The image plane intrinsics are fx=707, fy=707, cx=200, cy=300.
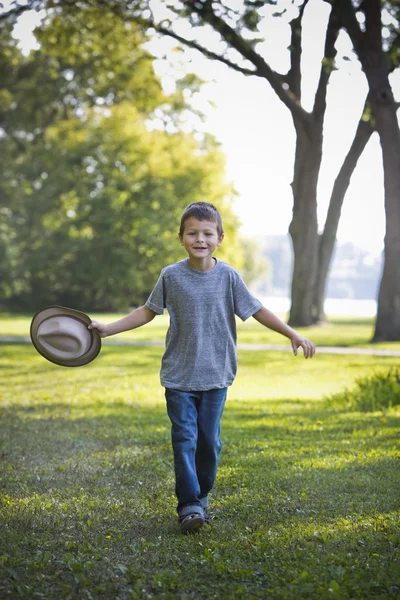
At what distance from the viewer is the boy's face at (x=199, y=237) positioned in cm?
425

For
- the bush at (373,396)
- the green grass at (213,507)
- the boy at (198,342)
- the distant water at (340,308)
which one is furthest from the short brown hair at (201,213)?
the distant water at (340,308)

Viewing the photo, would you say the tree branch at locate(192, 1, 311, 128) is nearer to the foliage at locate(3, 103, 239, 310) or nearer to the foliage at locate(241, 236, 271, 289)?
the foliage at locate(3, 103, 239, 310)

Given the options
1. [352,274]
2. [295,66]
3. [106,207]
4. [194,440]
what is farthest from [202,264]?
[352,274]

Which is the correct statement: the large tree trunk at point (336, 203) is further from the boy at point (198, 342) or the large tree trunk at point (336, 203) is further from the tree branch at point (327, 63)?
the boy at point (198, 342)

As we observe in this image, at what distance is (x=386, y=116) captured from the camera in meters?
16.0

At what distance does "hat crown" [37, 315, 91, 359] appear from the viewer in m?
4.47

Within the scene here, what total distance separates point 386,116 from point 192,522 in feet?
45.2

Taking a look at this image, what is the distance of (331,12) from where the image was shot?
15.2 m

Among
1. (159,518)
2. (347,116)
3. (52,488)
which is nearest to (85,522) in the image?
(159,518)

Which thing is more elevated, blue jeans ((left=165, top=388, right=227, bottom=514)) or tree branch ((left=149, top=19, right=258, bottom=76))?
tree branch ((left=149, top=19, right=258, bottom=76))

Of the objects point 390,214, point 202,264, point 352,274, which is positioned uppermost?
point 352,274

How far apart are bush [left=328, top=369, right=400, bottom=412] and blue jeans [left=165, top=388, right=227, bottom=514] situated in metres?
5.14

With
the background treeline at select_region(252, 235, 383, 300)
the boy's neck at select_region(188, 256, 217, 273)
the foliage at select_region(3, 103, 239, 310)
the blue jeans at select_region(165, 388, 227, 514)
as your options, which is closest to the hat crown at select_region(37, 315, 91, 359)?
the blue jeans at select_region(165, 388, 227, 514)

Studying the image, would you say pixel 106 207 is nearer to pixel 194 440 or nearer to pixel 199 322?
pixel 199 322
